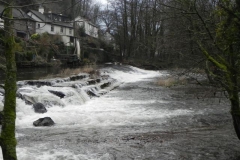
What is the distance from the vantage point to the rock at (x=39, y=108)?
459 inches

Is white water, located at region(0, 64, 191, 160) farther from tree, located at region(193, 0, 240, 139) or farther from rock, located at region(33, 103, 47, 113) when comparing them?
tree, located at region(193, 0, 240, 139)

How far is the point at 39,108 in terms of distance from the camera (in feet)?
38.7

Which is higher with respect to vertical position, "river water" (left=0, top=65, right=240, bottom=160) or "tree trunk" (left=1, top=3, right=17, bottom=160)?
"tree trunk" (left=1, top=3, right=17, bottom=160)

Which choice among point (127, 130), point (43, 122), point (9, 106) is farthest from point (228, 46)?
point (43, 122)

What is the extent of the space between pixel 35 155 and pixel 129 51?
4376cm

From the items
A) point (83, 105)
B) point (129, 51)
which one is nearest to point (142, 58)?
point (129, 51)

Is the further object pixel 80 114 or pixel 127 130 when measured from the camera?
pixel 80 114

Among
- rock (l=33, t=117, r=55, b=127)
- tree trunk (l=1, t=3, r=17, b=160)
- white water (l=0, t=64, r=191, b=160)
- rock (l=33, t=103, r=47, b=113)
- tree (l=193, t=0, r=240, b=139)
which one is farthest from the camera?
rock (l=33, t=103, r=47, b=113)

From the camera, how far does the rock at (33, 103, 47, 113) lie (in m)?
11.7

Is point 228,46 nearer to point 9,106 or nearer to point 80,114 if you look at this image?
point 9,106

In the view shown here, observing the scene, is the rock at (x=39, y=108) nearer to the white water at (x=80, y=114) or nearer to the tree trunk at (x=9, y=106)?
the white water at (x=80, y=114)

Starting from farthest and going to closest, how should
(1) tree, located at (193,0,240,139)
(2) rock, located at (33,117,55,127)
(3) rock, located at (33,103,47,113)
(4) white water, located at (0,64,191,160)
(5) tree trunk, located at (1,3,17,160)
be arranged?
(3) rock, located at (33,103,47,113), (2) rock, located at (33,117,55,127), (4) white water, located at (0,64,191,160), (1) tree, located at (193,0,240,139), (5) tree trunk, located at (1,3,17,160)

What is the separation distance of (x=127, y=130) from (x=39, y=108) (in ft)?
14.6

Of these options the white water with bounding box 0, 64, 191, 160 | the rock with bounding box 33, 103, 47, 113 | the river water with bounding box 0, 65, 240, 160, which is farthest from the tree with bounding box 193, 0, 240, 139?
the rock with bounding box 33, 103, 47, 113
